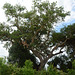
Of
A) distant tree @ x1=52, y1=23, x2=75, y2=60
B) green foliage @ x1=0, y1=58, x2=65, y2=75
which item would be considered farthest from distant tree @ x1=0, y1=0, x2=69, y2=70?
green foliage @ x1=0, y1=58, x2=65, y2=75

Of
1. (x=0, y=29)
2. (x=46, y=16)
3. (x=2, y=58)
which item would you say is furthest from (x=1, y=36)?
(x=2, y=58)

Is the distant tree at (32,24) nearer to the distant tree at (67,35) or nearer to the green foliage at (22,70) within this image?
the distant tree at (67,35)

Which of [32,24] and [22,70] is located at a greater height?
[32,24]

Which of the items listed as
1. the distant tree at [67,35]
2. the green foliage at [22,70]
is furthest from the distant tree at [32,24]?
the green foliage at [22,70]

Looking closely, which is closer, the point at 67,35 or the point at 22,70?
the point at 22,70

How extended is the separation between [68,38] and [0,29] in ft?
39.5

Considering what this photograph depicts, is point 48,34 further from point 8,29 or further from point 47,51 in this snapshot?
point 8,29

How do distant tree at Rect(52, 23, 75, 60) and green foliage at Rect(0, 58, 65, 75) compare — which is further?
distant tree at Rect(52, 23, 75, 60)

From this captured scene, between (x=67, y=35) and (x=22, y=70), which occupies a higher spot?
(x=67, y=35)

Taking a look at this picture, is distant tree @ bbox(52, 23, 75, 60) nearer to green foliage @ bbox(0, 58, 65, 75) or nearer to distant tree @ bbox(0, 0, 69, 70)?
distant tree @ bbox(0, 0, 69, 70)

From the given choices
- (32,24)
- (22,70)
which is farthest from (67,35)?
(22,70)

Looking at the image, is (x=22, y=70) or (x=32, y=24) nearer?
(x=22, y=70)

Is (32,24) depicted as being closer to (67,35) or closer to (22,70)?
(67,35)

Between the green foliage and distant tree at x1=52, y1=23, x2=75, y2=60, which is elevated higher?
distant tree at x1=52, y1=23, x2=75, y2=60
